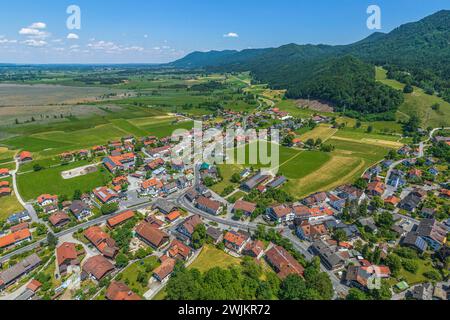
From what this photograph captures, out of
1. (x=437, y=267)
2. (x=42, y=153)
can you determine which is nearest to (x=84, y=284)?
(x=437, y=267)

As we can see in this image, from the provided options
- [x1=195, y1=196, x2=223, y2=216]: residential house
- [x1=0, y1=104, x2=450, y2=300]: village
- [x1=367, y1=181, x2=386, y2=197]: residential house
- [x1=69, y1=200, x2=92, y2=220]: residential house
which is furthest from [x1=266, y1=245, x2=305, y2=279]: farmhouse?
[x1=69, y1=200, x2=92, y2=220]: residential house

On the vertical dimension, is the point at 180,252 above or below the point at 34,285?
above

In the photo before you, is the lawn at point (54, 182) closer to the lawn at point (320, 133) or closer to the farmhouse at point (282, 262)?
the farmhouse at point (282, 262)

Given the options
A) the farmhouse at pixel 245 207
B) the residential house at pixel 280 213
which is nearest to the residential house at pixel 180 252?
the farmhouse at pixel 245 207

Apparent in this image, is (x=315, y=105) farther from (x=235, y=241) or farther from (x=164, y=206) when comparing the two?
(x=235, y=241)

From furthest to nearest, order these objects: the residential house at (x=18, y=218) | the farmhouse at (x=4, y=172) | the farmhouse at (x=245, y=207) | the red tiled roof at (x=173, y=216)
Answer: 1. the farmhouse at (x=4, y=172)
2. the farmhouse at (x=245, y=207)
3. the red tiled roof at (x=173, y=216)
4. the residential house at (x=18, y=218)

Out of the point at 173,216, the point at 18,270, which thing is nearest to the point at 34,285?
the point at 18,270
